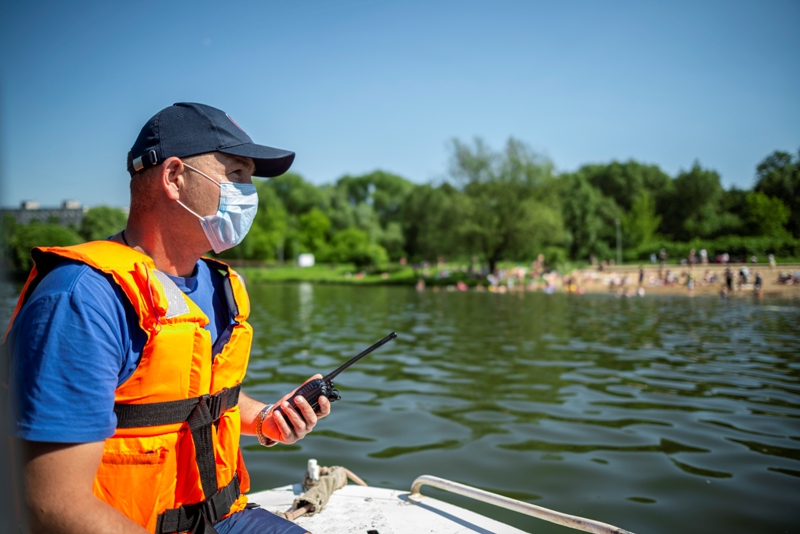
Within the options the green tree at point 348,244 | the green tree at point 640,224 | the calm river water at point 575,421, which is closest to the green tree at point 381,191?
the green tree at point 348,244

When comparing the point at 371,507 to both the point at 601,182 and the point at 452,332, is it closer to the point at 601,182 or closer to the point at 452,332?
the point at 452,332

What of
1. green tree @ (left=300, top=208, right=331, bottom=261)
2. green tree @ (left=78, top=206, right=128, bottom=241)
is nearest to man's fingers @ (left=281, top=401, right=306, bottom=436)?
green tree @ (left=78, top=206, right=128, bottom=241)

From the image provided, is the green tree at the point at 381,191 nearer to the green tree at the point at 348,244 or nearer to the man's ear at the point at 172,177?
the green tree at the point at 348,244

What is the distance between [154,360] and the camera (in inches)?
76.7

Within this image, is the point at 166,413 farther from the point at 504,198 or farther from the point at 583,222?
the point at 583,222

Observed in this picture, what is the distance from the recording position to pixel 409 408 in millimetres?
8148

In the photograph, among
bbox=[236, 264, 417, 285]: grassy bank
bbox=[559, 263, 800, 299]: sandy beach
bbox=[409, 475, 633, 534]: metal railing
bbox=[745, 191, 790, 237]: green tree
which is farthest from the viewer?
bbox=[745, 191, 790, 237]: green tree

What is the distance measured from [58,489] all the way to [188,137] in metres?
1.24

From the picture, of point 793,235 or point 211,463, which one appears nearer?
point 211,463

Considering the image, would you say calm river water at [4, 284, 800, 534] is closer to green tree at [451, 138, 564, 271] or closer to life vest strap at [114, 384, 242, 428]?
life vest strap at [114, 384, 242, 428]

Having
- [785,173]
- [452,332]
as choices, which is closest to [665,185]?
A: [785,173]

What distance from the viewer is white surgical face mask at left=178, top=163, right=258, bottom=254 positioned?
230 cm

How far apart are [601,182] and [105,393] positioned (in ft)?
293

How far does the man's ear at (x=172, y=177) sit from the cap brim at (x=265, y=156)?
0.57ft
